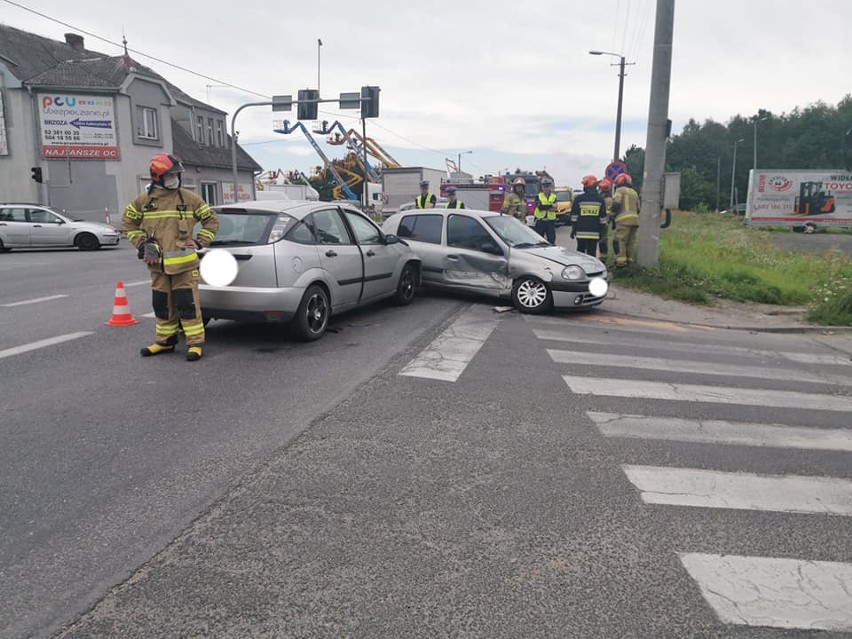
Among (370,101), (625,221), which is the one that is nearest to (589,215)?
(625,221)

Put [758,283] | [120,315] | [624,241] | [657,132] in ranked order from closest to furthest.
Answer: [120,315], [758,283], [657,132], [624,241]

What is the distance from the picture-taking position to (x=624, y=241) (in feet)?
45.7

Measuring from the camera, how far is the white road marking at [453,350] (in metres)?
6.54

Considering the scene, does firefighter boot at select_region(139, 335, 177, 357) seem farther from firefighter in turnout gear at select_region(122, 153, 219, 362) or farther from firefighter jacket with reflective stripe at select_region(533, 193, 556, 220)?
firefighter jacket with reflective stripe at select_region(533, 193, 556, 220)

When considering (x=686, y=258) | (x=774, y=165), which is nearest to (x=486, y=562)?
(x=686, y=258)

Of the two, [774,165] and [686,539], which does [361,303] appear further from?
[774,165]

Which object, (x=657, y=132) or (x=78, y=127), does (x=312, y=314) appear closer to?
Answer: (x=657, y=132)

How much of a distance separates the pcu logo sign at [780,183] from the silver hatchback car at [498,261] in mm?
34696

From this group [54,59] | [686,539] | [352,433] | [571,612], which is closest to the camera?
[571,612]

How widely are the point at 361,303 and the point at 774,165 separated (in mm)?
114326

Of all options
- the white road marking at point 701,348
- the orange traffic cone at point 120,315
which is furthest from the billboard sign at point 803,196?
the orange traffic cone at point 120,315

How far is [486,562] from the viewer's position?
3.18 meters

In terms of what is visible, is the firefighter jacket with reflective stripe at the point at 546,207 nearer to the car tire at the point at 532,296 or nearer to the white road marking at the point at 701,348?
the car tire at the point at 532,296

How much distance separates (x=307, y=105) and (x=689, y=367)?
22122 millimetres
